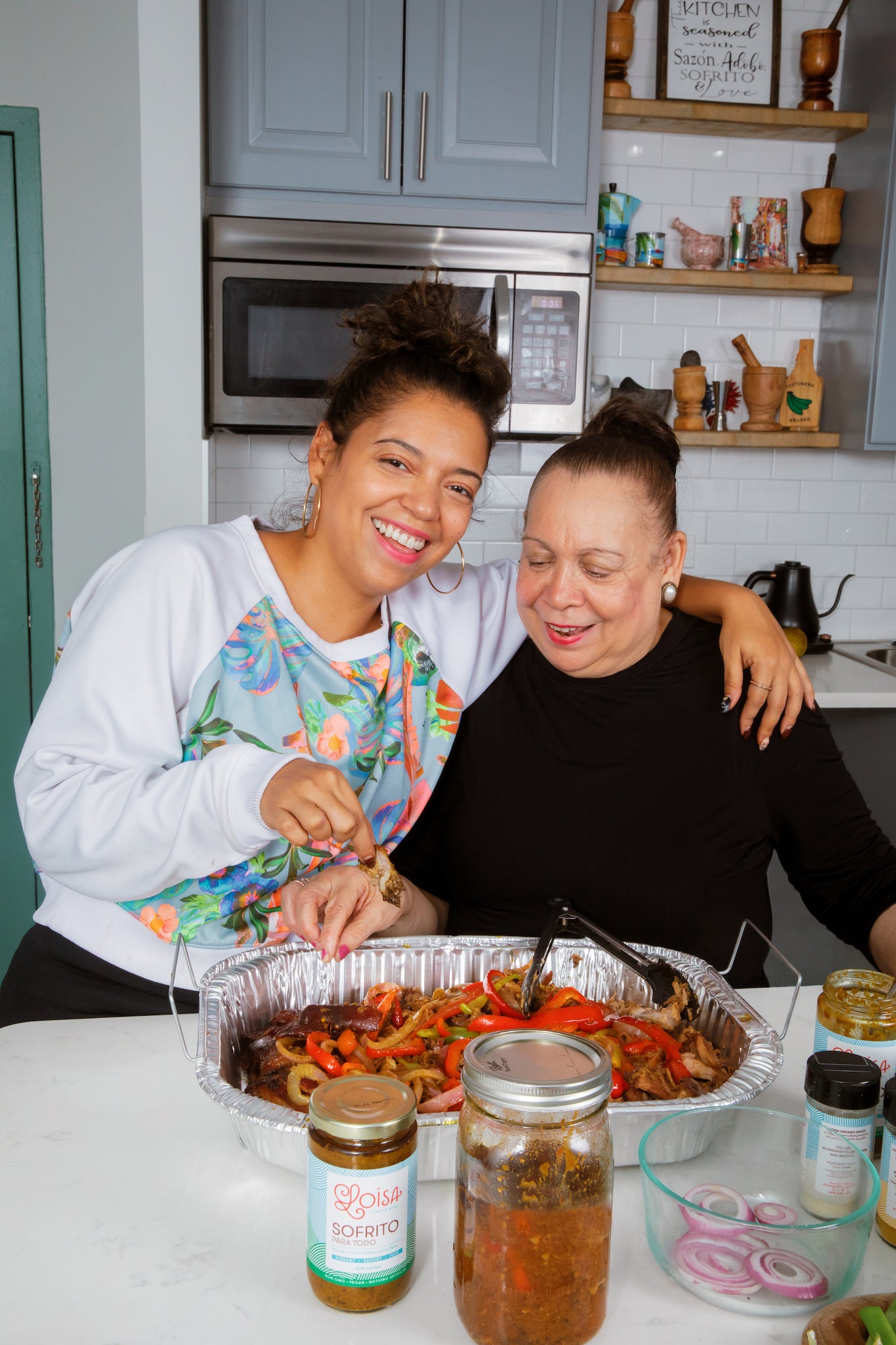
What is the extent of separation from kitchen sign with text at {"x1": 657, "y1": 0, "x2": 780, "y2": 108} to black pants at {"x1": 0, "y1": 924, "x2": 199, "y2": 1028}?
3.03 m

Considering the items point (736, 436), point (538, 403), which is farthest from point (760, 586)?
point (538, 403)

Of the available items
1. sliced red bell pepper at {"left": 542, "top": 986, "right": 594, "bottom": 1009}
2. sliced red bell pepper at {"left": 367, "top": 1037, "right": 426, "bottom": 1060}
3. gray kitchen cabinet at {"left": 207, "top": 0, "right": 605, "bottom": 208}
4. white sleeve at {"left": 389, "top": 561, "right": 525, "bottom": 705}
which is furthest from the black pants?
gray kitchen cabinet at {"left": 207, "top": 0, "right": 605, "bottom": 208}

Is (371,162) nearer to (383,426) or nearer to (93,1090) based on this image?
(383,426)

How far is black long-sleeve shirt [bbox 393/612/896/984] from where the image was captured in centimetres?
163

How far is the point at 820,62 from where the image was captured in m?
3.37

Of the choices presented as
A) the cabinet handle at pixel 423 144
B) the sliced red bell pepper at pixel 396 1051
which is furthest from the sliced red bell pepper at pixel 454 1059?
the cabinet handle at pixel 423 144

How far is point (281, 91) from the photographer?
2881 millimetres

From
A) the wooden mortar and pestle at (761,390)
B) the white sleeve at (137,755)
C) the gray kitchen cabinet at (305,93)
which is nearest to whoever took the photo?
the white sleeve at (137,755)

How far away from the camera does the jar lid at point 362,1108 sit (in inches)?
31.6

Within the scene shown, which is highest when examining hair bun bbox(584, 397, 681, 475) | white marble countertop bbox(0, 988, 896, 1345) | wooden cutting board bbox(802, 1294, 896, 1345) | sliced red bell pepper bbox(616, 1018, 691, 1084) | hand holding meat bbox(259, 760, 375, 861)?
hair bun bbox(584, 397, 681, 475)

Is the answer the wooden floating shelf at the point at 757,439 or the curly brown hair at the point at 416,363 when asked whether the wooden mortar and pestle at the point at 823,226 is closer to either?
the wooden floating shelf at the point at 757,439

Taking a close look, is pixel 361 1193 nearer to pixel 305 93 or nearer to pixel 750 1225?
pixel 750 1225

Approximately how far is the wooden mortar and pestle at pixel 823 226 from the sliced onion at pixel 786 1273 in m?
3.15

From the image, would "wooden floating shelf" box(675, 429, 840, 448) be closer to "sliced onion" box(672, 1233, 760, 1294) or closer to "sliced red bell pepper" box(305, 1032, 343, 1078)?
"sliced red bell pepper" box(305, 1032, 343, 1078)
